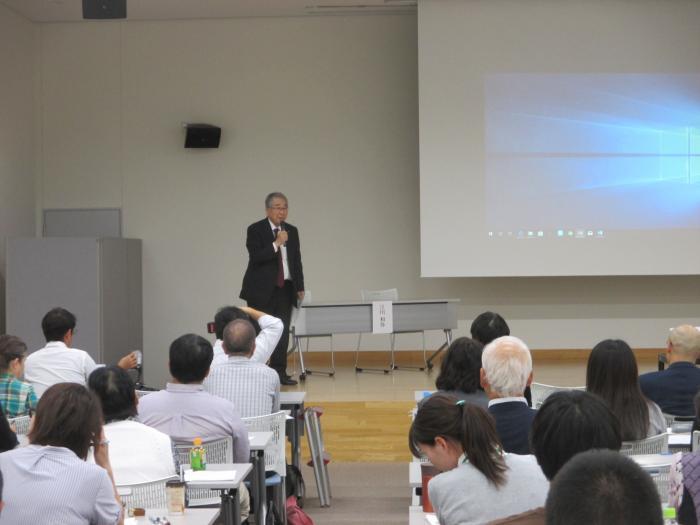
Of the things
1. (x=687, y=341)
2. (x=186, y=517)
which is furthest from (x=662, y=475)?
(x=186, y=517)

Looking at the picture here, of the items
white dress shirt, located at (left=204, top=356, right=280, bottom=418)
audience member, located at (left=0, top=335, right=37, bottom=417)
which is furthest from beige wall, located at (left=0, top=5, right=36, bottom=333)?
white dress shirt, located at (left=204, top=356, right=280, bottom=418)

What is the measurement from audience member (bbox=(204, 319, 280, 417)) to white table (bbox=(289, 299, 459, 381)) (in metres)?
3.77

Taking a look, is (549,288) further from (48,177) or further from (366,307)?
(48,177)

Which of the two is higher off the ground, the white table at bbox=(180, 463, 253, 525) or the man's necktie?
the man's necktie

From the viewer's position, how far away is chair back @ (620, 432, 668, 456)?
337 cm

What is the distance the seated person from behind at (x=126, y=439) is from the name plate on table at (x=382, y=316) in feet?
17.7

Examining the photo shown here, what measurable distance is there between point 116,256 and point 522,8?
15.0 feet

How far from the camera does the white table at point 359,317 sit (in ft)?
27.3

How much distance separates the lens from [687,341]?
4.21 m

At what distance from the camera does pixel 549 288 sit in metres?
9.68

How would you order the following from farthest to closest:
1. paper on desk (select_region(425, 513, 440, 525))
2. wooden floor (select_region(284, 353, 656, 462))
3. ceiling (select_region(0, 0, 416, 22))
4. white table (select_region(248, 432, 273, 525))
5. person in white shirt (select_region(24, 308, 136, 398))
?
ceiling (select_region(0, 0, 416, 22)), wooden floor (select_region(284, 353, 656, 462)), person in white shirt (select_region(24, 308, 136, 398)), white table (select_region(248, 432, 273, 525)), paper on desk (select_region(425, 513, 440, 525))

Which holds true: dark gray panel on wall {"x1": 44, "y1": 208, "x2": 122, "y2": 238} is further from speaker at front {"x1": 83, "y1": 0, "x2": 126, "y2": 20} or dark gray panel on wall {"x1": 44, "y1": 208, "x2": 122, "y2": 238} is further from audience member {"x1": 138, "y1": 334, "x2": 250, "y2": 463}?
audience member {"x1": 138, "y1": 334, "x2": 250, "y2": 463}

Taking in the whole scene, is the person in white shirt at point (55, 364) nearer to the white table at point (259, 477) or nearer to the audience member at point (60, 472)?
the white table at point (259, 477)

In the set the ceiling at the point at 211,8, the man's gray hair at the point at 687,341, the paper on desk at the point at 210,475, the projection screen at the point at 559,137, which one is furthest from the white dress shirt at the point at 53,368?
the ceiling at the point at 211,8
